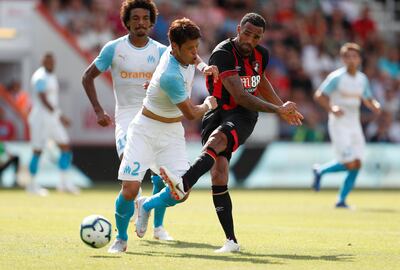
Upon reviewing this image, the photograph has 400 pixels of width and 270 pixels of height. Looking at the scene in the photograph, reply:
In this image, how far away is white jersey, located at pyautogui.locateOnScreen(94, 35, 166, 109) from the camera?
37.9ft

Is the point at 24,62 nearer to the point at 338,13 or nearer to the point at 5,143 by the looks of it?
the point at 5,143

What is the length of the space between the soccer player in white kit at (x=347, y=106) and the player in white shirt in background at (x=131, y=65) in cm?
637

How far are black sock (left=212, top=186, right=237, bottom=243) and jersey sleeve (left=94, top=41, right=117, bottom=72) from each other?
82.2 inches

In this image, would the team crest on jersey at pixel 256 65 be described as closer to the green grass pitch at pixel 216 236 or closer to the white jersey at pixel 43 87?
the green grass pitch at pixel 216 236

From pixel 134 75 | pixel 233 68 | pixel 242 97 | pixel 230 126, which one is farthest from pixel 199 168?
pixel 134 75

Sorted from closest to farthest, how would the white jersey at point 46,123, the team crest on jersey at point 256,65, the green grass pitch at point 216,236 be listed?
the green grass pitch at point 216,236 → the team crest on jersey at point 256,65 → the white jersey at point 46,123

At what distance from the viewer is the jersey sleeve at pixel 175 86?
9625mm

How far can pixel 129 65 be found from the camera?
11648mm

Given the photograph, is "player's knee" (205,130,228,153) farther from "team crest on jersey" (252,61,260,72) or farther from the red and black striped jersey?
"team crest on jersey" (252,61,260,72)

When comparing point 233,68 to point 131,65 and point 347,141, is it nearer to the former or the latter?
point 131,65

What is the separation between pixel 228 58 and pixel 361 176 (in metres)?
14.2

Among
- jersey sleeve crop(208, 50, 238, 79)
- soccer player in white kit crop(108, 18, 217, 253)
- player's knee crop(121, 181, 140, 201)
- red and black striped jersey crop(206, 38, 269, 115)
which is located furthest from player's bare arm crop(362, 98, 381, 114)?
player's knee crop(121, 181, 140, 201)

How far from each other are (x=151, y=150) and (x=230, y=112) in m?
1.07

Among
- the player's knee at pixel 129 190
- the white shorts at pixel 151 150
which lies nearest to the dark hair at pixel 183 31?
the white shorts at pixel 151 150
